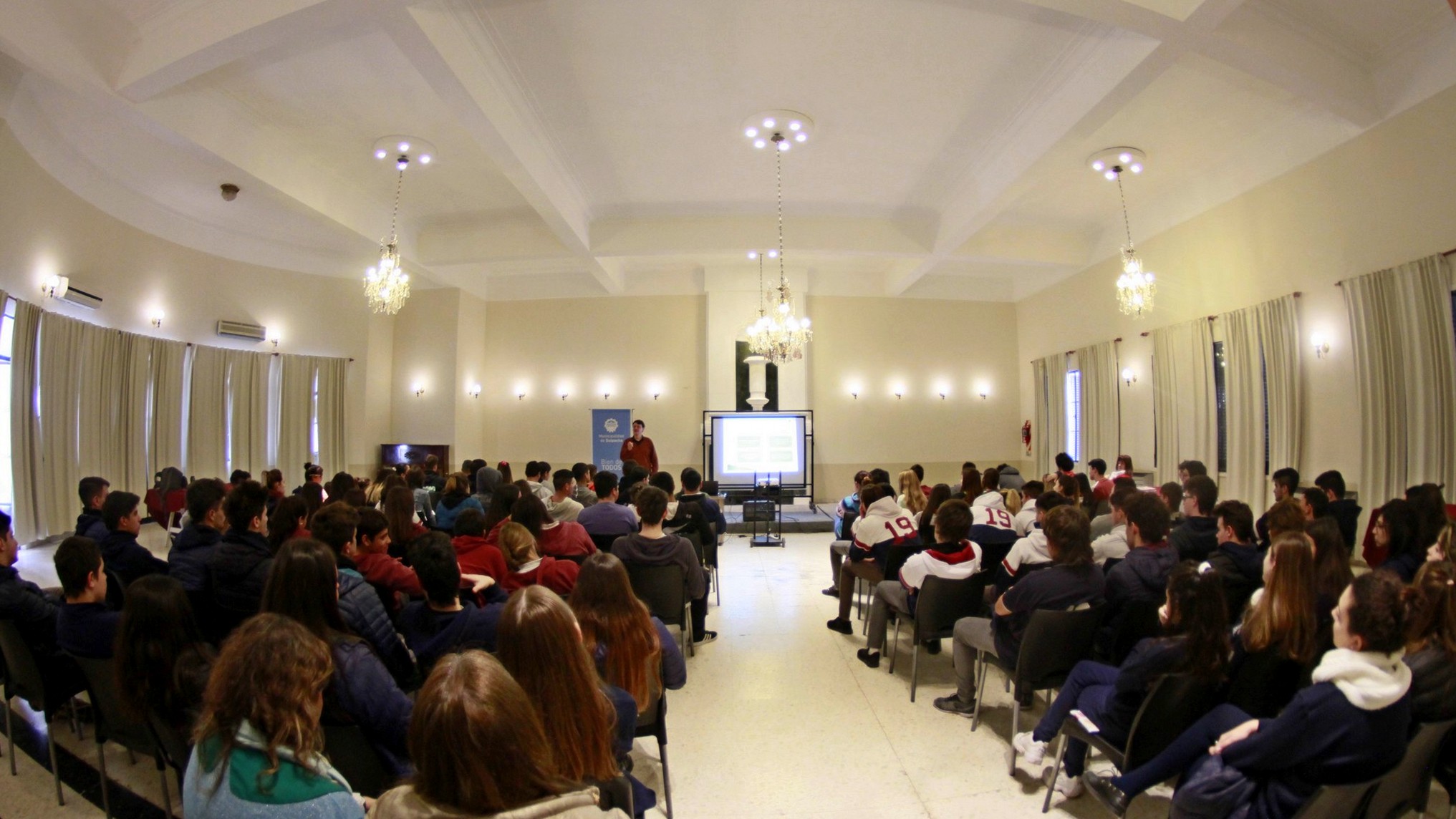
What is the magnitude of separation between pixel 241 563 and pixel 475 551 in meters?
0.95

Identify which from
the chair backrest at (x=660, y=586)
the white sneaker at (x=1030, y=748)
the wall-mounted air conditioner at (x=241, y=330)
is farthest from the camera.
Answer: the wall-mounted air conditioner at (x=241, y=330)

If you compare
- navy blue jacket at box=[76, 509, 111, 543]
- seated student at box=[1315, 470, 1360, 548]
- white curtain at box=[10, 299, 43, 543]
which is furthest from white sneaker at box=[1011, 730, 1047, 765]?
white curtain at box=[10, 299, 43, 543]

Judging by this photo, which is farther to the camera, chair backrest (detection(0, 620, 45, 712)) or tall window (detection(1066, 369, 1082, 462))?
tall window (detection(1066, 369, 1082, 462))

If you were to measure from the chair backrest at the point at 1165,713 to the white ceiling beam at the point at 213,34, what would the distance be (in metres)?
5.26

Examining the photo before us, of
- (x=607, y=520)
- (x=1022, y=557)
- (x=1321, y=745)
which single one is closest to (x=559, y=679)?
(x=1321, y=745)

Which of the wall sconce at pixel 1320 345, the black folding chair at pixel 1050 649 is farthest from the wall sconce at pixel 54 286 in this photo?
the wall sconce at pixel 1320 345

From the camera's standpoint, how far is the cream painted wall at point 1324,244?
→ 5.39m

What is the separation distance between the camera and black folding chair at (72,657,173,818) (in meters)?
2.31

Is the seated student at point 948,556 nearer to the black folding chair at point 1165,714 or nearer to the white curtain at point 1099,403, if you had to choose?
the black folding chair at point 1165,714

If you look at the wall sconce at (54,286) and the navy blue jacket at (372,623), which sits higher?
the wall sconce at (54,286)

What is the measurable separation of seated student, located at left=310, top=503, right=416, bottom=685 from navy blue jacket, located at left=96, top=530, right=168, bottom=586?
112 centimetres

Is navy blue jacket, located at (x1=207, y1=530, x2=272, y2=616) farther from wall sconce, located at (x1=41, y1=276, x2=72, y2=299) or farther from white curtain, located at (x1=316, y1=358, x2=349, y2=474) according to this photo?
white curtain, located at (x1=316, y1=358, x2=349, y2=474)

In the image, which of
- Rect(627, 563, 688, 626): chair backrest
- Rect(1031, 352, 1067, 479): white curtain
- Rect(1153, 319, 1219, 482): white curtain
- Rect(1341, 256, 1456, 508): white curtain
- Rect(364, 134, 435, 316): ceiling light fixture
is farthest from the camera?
Rect(1031, 352, 1067, 479): white curtain

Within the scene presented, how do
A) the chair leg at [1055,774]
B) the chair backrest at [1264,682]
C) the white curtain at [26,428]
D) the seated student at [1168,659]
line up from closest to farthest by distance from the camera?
the seated student at [1168,659]
the chair backrest at [1264,682]
the chair leg at [1055,774]
the white curtain at [26,428]
